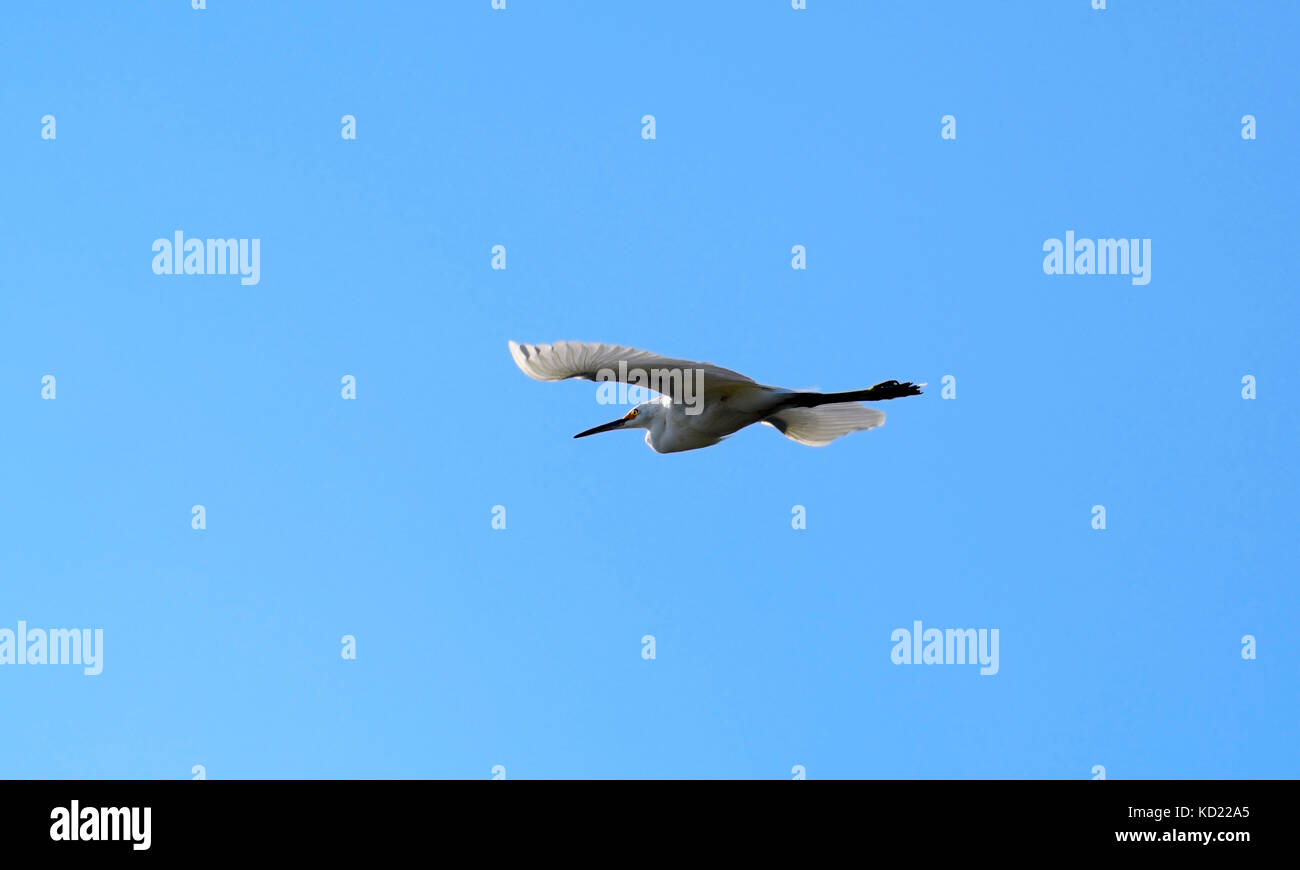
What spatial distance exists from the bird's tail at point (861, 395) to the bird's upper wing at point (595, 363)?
100 cm

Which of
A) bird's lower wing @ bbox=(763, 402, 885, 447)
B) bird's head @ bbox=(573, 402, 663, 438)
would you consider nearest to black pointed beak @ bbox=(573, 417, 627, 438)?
bird's head @ bbox=(573, 402, 663, 438)

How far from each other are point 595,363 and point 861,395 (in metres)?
2.82

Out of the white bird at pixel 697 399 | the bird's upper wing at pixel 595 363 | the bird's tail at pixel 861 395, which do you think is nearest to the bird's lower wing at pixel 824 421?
the white bird at pixel 697 399

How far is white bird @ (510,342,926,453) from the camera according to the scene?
11234 mm

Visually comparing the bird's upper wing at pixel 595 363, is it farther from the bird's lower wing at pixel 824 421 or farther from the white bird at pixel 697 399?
the bird's lower wing at pixel 824 421

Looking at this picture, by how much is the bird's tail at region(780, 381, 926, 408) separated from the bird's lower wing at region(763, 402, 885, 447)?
75 cm

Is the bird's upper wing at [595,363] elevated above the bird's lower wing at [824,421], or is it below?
above

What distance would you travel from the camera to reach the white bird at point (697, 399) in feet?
36.9

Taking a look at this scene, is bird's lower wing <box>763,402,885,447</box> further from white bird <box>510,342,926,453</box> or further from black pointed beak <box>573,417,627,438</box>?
black pointed beak <box>573,417,627,438</box>

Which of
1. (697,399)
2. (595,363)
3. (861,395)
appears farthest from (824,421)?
(595,363)

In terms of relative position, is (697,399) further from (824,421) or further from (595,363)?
(824,421)

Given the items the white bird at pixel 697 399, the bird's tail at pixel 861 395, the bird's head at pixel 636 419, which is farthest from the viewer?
the bird's head at pixel 636 419
